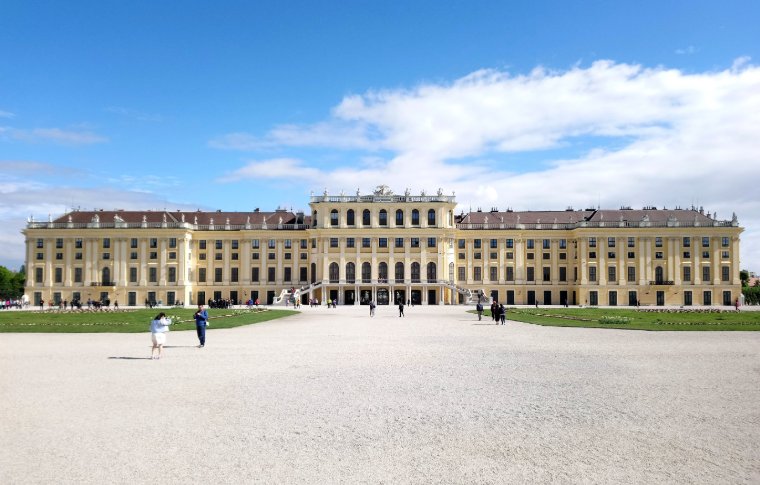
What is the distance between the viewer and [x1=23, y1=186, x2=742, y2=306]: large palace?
282 feet

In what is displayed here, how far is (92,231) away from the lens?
286 ft

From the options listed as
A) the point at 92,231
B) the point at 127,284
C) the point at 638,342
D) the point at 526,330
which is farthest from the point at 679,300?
the point at 92,231

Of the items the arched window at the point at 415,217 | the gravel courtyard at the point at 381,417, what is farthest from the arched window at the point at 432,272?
the gravel courtyard at the point at 381,417

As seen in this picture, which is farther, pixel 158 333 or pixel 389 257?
pixel 389 257

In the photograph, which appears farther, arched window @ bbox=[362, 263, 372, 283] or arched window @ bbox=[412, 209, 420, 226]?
arched window @ bbox=[412, 209, 420, 226]

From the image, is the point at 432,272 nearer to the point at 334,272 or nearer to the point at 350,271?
the point at 350,271

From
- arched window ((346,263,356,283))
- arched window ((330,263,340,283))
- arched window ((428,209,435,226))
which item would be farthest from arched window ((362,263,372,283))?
arched window ((428,209,435,226))

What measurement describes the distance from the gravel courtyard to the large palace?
65.2 metres

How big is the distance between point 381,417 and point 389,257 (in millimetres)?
76723

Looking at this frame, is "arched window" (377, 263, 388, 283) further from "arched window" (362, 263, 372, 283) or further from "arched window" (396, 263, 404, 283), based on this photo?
"arched window" (396, 263, 404, 283)

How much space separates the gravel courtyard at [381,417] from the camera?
8.77 metres

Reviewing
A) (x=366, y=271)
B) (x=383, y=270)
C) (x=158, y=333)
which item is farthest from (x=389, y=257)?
(x=158, y=333)

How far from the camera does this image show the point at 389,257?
8838 cm

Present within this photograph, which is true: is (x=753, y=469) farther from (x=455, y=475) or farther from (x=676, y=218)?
(x=676, y=218)
